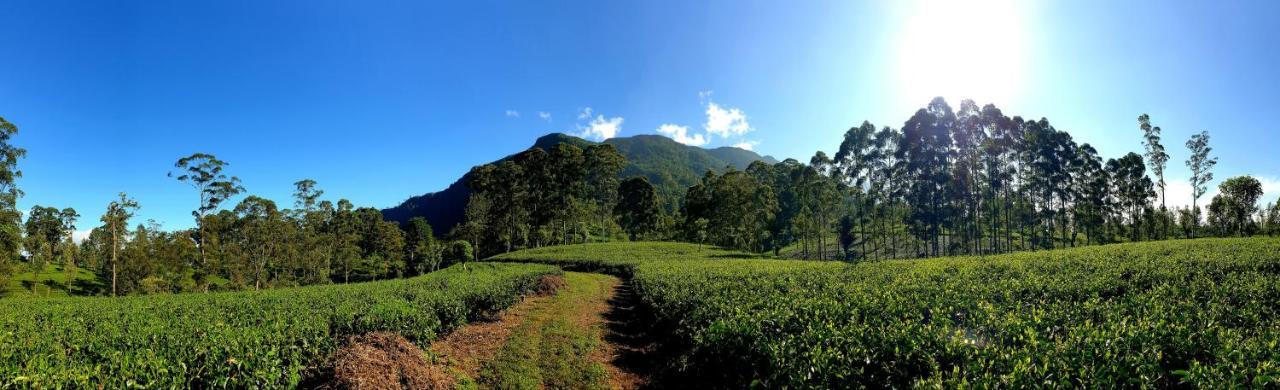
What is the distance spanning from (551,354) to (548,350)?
0.40m

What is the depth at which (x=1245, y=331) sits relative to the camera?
558 centimetres

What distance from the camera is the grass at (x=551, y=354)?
10.1m

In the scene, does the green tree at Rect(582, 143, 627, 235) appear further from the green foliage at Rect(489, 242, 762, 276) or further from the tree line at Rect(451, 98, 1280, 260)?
the green foliage at Rect(489, 242, 762, 276)

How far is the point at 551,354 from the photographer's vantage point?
12.1m

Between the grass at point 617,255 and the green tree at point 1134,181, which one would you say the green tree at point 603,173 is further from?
the green tree at point 1134,181

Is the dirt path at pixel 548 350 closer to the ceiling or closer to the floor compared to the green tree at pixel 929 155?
closer to the floor

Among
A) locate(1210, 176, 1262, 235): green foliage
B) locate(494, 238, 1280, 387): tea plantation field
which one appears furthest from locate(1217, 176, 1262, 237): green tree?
locate(494, 238, 1280, 387): tea plantation field

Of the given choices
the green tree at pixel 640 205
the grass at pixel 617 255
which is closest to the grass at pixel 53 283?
the grass at pixel 617 255

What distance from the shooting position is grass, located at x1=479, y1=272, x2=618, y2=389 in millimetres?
10102

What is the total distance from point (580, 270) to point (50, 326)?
32822mm

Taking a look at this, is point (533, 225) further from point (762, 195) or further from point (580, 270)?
Answer: point (762, 195)

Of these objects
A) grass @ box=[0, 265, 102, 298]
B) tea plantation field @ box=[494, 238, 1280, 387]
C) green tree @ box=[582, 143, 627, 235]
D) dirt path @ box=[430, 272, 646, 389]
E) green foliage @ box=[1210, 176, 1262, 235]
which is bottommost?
grass @ box=[0, 265, 102, 298]

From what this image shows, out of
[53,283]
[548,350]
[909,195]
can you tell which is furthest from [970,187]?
[53,283]

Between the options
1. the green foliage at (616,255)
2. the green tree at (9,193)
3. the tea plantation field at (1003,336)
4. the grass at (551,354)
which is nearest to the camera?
the tea plantation field at (1003,336)
